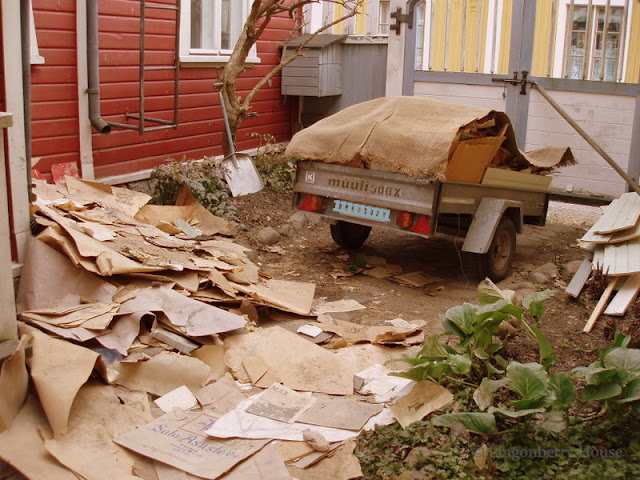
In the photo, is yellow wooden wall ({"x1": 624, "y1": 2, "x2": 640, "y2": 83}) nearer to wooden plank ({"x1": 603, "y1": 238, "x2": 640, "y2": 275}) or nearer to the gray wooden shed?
wooden plank ({"x1": 603, "y1": 238, "x2": 640, "y2": 275})

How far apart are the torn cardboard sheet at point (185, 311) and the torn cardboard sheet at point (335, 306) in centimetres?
108

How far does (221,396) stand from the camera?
4898 mm

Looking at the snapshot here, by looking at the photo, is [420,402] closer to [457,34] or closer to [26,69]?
[26,69]

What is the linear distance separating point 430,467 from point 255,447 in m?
0.95

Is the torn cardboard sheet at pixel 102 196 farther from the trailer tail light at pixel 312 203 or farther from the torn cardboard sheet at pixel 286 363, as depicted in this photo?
the torn cardboard sheet at pixel 286 363

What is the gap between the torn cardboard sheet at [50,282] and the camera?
5.41 metres

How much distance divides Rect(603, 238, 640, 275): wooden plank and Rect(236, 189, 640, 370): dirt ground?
0.72 feet

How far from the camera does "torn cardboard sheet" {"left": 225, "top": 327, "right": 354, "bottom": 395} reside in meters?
5.13

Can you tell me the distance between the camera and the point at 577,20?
1016 centimetres

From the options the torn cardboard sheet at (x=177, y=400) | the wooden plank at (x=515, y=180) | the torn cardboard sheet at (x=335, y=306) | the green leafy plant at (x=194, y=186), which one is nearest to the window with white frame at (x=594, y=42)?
the wooden plank at (x=515, y=180)

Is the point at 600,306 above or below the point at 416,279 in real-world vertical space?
above

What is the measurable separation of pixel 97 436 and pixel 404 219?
146 inches

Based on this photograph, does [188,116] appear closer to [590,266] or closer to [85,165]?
[85,165]

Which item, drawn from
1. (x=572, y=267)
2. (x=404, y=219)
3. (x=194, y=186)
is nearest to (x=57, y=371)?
(x=404, y=219)
